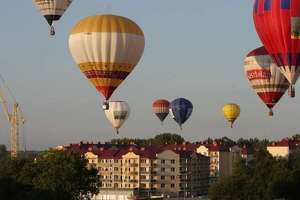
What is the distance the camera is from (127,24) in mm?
63875

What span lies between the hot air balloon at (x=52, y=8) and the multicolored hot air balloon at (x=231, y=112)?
47387mm

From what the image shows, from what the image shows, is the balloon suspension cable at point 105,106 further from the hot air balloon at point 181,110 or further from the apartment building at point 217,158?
the apartment building at point 217,158

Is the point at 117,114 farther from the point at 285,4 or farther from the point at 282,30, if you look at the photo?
the point at 285,4

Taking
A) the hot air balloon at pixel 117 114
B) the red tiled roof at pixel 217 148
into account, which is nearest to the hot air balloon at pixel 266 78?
the hot air balloon at pixel 117 114

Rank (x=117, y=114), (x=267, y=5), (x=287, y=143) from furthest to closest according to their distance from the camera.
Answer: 1. (x=287, y=143)
2. (x=117, y=114)
3. (x=267, y=5)

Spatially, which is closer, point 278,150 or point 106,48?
point 106,48

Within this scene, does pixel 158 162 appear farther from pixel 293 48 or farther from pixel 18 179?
pixel 293 48

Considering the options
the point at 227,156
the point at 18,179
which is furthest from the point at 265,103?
the point at 227,156

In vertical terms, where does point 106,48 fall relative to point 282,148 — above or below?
above

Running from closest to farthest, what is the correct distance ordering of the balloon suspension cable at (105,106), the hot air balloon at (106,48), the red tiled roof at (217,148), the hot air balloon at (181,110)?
the hot air balloon at (106,48) → the balloon suspension cable at (105,106) → the hot air balloon at (181,110) → the red tiled roof at (217,148)

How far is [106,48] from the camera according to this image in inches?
2472

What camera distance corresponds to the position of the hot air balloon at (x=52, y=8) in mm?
64438

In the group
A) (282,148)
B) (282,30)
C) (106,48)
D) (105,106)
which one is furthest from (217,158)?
(282,30)

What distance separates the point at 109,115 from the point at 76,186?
30.6 meters
